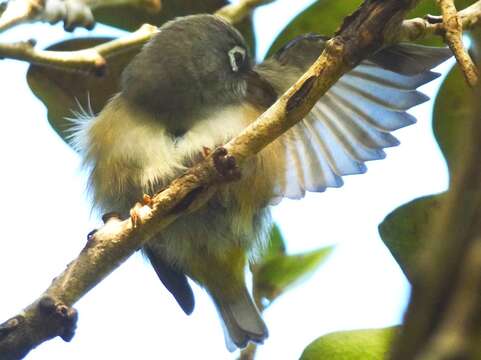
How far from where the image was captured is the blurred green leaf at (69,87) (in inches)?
112

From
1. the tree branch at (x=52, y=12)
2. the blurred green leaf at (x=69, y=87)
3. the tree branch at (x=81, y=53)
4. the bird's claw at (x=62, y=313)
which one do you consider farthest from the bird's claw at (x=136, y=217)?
the blurred green leaf at (x=69, y=87)

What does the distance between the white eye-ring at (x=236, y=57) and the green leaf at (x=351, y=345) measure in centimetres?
175

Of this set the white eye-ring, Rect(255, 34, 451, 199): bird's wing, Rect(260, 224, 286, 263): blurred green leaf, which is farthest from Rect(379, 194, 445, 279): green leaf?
the white eye-ring

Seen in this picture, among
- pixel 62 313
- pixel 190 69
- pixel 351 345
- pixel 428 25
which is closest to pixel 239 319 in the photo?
pixel 190 69

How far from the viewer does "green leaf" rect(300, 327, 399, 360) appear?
160 centimetres

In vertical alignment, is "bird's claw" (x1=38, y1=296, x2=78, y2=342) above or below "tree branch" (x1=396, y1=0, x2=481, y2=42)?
below

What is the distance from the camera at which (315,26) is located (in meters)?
2.85

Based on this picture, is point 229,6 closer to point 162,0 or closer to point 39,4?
point 162,0

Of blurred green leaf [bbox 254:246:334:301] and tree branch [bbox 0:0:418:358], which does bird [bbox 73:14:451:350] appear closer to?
blurred green leaf [bbox 254:246:334:301]

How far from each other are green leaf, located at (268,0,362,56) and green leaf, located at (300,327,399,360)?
137 centimetres

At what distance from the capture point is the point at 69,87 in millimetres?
2975

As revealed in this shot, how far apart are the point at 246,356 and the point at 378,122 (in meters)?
1.63

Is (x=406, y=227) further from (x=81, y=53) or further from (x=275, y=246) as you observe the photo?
(x=81, y=53)

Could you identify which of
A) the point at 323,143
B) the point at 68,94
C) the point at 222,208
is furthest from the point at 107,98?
the point at 323,143
